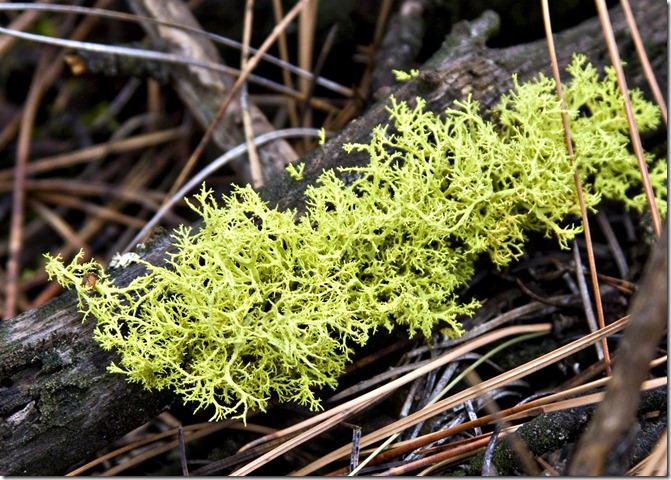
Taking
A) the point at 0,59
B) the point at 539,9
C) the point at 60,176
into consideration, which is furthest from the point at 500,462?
the point at 0,59

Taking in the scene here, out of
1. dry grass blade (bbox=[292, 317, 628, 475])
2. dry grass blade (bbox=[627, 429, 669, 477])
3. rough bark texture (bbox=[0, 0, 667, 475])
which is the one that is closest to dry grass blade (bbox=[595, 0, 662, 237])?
dry grass blade (bbox=[292, 317, 628, 475])

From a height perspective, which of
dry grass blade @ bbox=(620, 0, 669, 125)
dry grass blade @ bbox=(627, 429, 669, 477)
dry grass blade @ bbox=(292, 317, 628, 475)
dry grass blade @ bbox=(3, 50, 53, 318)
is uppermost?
dry grass blade @ bbox=(3, 50, 53, 318)

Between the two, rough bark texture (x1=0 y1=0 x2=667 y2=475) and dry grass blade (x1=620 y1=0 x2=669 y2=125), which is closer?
rough bark texture (x1=0 y1=0 x2=667 y2=475)

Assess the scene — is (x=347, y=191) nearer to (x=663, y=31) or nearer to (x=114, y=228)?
(x=663, y=31)

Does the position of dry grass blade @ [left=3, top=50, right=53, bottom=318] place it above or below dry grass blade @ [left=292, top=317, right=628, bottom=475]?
above

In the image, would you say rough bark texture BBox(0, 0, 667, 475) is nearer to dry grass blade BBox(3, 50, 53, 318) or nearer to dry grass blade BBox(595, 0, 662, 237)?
dry grass blade BBox(595, 0, 662, 237)

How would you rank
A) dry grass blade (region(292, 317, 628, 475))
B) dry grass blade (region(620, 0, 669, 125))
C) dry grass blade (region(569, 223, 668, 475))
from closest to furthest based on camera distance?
dry grass blade (region(569, 223, 668, 475)), dry grass blade (region(292, 317, 628, 475)), dry grass blade (region(620, 0, 669, 125))

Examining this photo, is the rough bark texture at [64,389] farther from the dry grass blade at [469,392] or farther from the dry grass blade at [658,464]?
the dry grass blade at [658,464]

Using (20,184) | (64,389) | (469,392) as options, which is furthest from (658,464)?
(20,184)

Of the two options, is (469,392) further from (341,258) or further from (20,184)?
(20,184)
